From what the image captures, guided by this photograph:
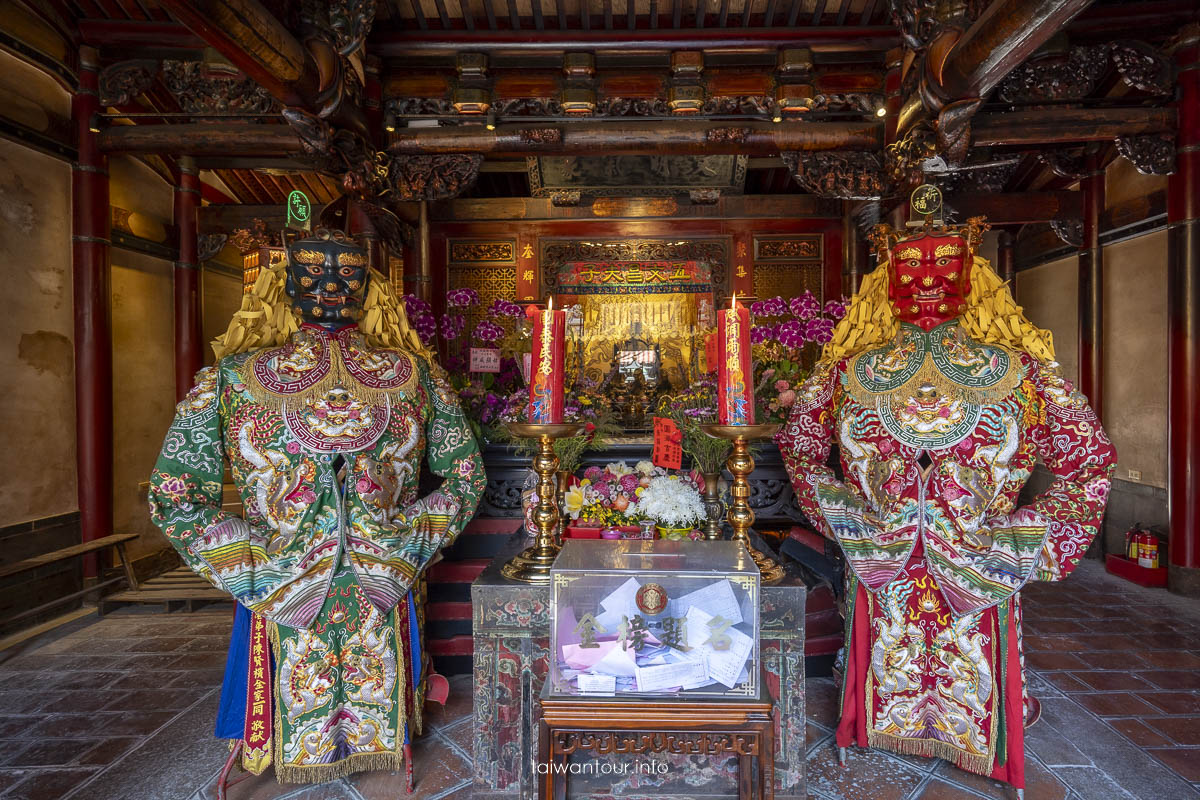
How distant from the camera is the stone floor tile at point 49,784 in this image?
2.29 m

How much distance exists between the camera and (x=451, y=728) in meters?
2.73

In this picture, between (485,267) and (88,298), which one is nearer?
(88,298)

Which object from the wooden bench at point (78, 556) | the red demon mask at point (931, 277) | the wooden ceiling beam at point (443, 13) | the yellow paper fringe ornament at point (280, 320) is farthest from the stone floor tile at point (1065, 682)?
the wooden bench at point (78, 556)

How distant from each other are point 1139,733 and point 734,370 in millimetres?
2631

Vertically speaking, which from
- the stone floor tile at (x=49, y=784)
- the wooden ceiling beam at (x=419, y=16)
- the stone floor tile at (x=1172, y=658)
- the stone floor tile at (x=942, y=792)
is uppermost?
the wooden ceiling beam at (x=419, y=16)

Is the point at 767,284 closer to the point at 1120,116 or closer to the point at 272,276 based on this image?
the point at 1120,116

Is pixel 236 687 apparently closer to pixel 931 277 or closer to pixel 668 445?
pixel 668 445

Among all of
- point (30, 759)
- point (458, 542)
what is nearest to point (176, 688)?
point (30, 759)

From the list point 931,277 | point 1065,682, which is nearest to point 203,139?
point 931,277

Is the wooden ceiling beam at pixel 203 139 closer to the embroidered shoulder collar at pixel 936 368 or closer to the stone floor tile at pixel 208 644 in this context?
the stone floor tile at pixel 208 644

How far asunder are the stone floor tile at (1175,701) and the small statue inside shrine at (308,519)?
3.54 m

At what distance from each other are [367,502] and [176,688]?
2059 mm

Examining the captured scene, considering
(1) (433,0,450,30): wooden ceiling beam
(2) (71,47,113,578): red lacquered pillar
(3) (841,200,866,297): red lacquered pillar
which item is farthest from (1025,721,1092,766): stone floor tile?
(2) (71,47,113,578): red lacquered pillar

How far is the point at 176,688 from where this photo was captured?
3.20 m
